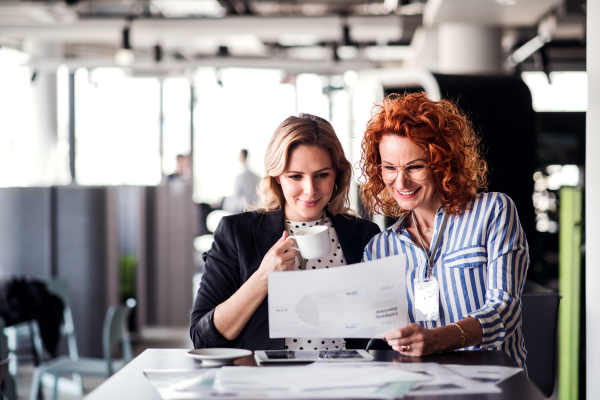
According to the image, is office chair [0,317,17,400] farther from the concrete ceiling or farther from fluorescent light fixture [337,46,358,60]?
fluorescent light fixture [337,46,358,60]

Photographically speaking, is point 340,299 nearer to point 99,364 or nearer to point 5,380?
point 5,380

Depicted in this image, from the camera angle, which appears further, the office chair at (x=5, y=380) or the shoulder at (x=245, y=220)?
the office chair at (x=5, y=380)

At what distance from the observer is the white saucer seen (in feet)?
4.41

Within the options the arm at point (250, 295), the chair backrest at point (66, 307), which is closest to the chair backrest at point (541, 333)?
the arm at point (250, 295)

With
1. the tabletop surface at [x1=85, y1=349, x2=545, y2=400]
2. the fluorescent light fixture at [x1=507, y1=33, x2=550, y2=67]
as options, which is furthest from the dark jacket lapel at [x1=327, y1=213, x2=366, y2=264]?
the fluorescent light fixture at [x1=507, y1=33, x2=550, y2=67]

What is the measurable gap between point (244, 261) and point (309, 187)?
12.0 inches

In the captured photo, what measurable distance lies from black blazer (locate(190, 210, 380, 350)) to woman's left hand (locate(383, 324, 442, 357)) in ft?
1.39

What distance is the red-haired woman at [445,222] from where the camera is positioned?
1646 millimetres

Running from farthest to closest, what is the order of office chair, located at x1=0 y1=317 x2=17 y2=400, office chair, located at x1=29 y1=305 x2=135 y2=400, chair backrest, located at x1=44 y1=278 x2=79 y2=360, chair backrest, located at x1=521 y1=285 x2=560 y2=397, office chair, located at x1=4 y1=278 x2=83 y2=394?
chair backrest, located at x1=44 y1=278 x2=79 y2=360, office chair, located at x1=4 y1=278 x2=83 y2=394, office chair, located at x1=29 y1=305 x2=135 y2=400, office chair, located at x1=0 y1=317 x2=17 y2=400, chair backrest, located at x1=521 y1=285 x2=560 y2=397

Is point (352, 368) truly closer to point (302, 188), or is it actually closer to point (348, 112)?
point (302, 188)

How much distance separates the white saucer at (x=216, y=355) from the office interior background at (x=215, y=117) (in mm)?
871

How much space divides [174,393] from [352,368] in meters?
0.38

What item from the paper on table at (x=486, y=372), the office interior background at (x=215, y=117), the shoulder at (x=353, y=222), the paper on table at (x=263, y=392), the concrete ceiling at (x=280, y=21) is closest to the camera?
the paper on table at (x=263, y=392)

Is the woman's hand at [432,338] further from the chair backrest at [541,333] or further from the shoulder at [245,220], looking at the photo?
the chair backrest at [541,333]
